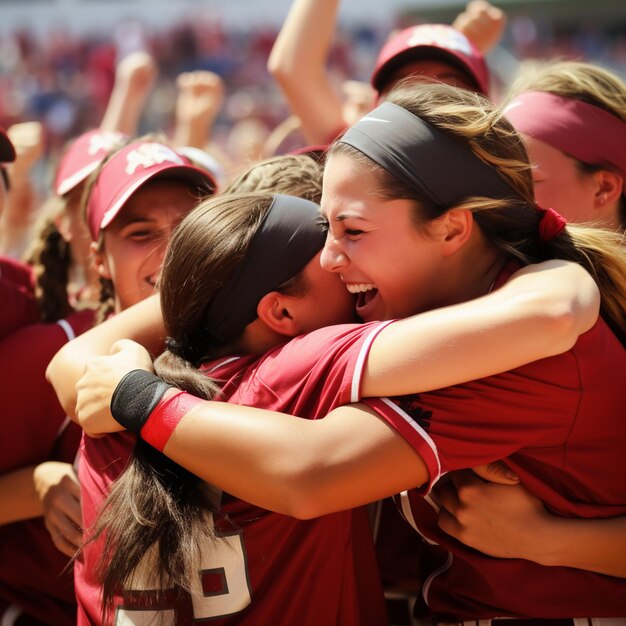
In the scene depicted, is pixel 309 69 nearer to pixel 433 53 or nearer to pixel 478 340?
pixel 433 53

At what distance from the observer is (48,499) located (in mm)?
2250

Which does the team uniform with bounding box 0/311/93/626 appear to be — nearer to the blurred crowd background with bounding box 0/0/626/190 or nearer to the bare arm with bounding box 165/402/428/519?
the bare arm with bounding box 165/402/428/519

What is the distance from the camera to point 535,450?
169 cm

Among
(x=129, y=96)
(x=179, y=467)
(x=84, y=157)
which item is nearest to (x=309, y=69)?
(x=84, y=157)

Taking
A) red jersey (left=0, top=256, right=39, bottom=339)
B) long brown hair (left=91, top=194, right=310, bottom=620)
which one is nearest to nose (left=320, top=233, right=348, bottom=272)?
long brown hair (left=91, top=194, right=310, bottom=620)

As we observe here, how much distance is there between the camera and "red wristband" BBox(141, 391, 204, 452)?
164 centimetres

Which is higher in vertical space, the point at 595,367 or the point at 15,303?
the point at 595,367

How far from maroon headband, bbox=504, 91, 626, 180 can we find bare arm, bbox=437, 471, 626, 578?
1141 millimetres

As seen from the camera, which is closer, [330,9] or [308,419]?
[308,419]

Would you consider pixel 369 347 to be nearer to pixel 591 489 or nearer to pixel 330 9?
pixel 591 489

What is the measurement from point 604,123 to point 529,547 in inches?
53.0

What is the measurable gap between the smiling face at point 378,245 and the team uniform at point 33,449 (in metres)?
1.06

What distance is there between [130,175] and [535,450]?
150cm

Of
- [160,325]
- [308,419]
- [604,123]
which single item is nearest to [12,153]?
[160,325]
